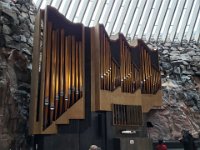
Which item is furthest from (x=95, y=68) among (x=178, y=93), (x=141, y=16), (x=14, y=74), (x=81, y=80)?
(x=141, y=16)

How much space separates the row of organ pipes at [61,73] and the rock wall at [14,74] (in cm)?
100

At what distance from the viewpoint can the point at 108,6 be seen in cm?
1159

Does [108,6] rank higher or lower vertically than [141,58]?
higher

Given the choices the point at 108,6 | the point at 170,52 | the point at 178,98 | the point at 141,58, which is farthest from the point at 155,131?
the point at 108,6

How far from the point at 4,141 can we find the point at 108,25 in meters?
6.84

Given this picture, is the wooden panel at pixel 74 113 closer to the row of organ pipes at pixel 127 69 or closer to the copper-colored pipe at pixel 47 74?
the copper-colored pipe at pixel 47 74

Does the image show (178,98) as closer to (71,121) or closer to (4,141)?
(71,121)

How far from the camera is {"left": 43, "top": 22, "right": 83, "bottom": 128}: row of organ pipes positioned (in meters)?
6.72

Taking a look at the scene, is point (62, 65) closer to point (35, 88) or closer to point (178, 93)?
point (35, 88)

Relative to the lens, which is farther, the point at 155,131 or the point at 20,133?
the point at 155,131

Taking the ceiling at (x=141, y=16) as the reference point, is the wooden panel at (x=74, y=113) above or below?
below

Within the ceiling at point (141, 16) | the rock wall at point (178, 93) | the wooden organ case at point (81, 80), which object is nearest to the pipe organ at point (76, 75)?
the wooden organ case at point (81, 80)

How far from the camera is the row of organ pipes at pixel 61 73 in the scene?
265 inches

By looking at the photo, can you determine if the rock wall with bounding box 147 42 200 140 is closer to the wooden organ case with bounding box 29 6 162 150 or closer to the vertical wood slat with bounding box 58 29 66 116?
the wooden organ case with bounding box 29 6 162 150
